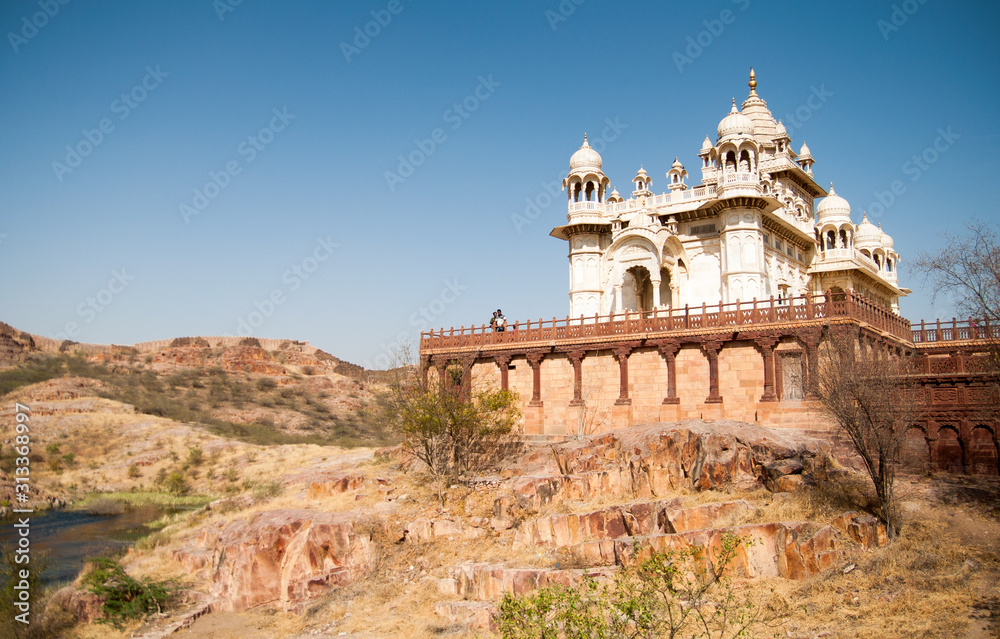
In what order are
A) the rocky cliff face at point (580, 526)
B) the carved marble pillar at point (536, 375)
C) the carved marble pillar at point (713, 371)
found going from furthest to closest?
1. the carved marble pillar at point (536, 375)
2. the carved marble pillar at point (713, 371)
3. the rocky cliff face at point (580, 526)

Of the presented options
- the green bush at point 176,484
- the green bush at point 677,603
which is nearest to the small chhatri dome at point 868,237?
the green bush at point 677,603

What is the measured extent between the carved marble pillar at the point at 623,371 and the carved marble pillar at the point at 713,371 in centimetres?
332

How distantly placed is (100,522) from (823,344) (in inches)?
1422

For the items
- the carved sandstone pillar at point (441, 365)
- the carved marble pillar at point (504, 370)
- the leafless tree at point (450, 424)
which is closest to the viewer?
the leafless tree at point (450, 424)

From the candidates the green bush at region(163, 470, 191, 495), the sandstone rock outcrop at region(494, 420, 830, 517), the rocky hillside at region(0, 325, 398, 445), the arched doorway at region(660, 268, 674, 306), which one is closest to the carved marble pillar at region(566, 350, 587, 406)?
the sandstone rock outcrop at region(494, 420, 830, 517)

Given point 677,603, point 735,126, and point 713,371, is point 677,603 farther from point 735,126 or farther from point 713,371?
point 735,126

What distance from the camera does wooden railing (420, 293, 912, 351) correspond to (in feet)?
99.9

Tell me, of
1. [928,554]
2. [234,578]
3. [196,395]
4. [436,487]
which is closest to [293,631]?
[234,578]

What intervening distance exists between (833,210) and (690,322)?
19567 mm

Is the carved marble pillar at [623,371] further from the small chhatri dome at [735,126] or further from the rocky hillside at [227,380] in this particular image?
the rocky hillside at [227,380]

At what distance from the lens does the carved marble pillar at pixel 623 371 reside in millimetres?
33750

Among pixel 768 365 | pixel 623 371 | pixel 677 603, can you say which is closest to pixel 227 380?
pixel 623 371

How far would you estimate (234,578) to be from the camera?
25.2 m

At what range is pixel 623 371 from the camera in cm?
3397
